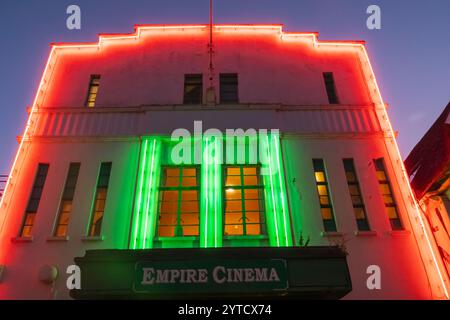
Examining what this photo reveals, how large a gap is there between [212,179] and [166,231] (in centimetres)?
204

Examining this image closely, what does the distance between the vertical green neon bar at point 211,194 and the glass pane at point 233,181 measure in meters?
0.37

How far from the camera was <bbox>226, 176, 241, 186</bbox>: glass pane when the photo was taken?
1045 centimetres

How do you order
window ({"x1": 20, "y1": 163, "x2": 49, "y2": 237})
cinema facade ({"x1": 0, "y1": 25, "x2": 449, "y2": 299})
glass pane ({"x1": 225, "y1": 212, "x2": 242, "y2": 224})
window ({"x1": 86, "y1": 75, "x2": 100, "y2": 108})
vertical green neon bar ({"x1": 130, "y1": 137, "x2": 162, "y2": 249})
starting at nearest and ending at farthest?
cinema facade ({"x1": 0, "y1": 25, "x2": 449, "y2": 299})
vertical green neon bar ({"x1": 130, "y1": 137, "x2": 162, "y2": 249})
window ({"x1": 20, "y1": 163, "x2": 49, "y2": 237})
glass pane ({"x1": 225, "y1": 212, "x2": 242, "y2": 224})
window ({"x1": 86, "y1": 75, "x2": 100, "y2": 108})

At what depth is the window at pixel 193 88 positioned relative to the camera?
12117 millimetres

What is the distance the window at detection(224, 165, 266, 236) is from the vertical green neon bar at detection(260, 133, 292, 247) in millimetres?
295

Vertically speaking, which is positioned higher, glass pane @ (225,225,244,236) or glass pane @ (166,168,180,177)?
glass pane @ (166,168,180,177)

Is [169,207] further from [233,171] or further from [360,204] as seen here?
[360,204]

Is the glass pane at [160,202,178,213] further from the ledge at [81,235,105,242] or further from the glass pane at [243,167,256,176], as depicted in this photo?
the glass pane at [243,167,256,176]

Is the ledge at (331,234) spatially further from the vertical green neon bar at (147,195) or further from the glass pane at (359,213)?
the vertical green neon bar at (147,195)

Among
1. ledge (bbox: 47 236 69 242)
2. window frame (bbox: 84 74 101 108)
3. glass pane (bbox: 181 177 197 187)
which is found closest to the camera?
ledge (bbox: 47 236 69 242)

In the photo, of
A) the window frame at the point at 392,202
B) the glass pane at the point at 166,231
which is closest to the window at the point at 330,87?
the window frame at the point at 392,202

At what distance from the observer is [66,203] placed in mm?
10023

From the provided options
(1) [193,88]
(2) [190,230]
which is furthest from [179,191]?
(1) [193,88]

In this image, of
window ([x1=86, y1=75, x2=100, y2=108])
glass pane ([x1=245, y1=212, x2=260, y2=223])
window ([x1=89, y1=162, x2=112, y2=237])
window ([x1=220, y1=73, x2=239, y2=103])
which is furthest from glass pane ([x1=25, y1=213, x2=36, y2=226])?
window ([x1=220, y1=73, x2=239, y2=103])
